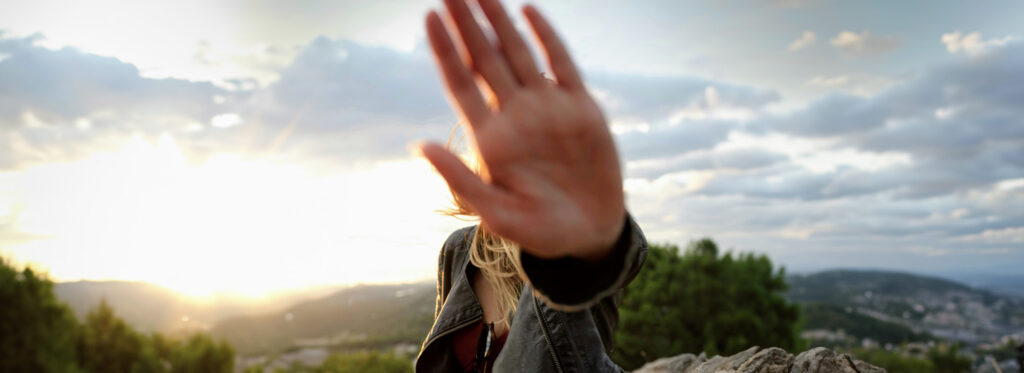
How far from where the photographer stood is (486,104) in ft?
5.93

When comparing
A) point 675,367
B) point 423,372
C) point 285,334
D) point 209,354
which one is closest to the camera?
point 423,372

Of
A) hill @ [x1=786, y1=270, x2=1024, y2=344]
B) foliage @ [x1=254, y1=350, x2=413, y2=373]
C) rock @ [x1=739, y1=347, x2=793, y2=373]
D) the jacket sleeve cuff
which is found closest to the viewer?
the jacket sleeve cuff

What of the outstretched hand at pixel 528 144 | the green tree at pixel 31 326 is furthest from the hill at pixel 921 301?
the outstretched hand at pixel 528 144

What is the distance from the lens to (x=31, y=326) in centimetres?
1359

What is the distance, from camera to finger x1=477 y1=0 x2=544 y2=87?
1795mm

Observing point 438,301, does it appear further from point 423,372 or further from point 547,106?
point 547,106


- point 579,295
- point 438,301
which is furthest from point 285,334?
point 579,295

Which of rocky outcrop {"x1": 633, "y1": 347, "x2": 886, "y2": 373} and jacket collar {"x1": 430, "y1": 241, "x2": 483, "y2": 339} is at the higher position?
jacket collar {"x1": 430, "y1": 241, "x2": 483, "y2": 339}

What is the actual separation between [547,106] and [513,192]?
0.30 meters

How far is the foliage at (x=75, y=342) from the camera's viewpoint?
13.4 meters

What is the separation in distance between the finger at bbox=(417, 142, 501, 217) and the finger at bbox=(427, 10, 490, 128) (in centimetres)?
17

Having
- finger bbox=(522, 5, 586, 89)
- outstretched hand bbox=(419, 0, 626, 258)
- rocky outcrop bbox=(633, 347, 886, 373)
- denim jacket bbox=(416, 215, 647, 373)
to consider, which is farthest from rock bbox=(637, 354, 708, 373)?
finger bbox=(522, 5, 586, 89)

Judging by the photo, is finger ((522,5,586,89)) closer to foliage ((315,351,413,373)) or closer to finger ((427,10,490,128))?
finger ((427,10,490,128))

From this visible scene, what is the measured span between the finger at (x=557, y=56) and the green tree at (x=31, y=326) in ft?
57.6
